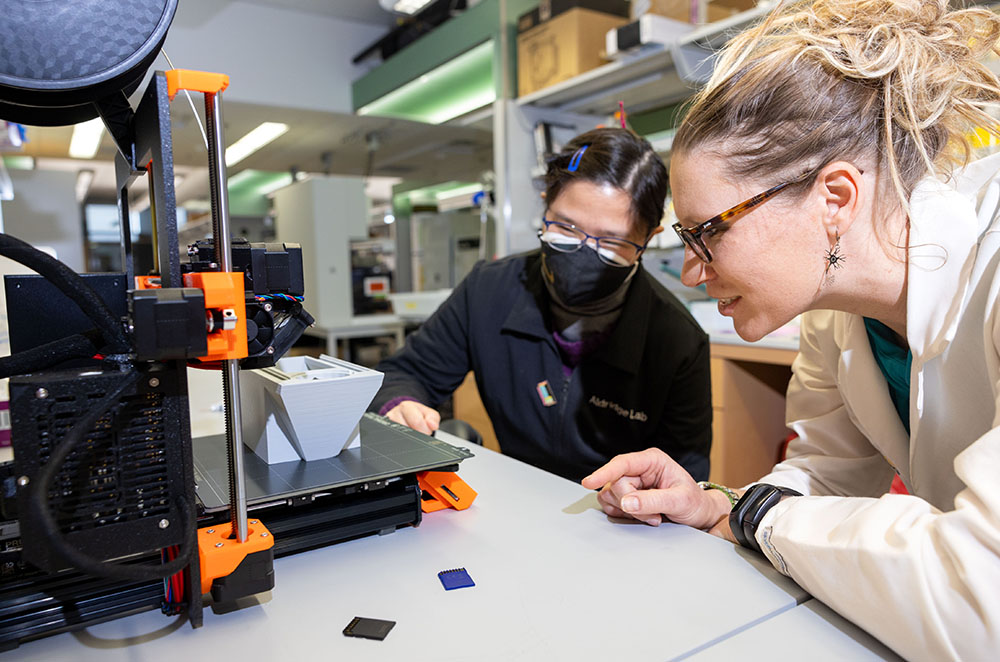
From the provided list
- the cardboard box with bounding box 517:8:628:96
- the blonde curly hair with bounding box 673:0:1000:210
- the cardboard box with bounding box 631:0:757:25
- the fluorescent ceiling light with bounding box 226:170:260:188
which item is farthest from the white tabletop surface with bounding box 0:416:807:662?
the fluorescent ceiling light with bounding box 226:170:260:188

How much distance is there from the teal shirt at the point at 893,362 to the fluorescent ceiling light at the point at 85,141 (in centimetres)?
494

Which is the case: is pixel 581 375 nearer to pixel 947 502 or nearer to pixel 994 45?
pixel 947 502

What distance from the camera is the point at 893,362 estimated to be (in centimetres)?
92

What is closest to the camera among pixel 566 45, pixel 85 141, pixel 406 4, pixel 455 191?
pixel 566 45

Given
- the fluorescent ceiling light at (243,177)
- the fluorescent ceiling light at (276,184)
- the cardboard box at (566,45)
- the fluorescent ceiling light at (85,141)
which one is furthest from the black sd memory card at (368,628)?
the fluorescent ceiling light at (243,177)

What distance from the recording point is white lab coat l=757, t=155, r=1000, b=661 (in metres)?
0.51

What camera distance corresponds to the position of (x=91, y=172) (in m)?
7.21

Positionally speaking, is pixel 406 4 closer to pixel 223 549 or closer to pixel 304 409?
pixel 304 409

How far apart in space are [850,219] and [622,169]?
558 mm

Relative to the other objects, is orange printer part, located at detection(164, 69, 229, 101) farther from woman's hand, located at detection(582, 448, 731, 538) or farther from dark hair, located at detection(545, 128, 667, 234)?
dark hair, located at detection(545, 128, 667, 234)

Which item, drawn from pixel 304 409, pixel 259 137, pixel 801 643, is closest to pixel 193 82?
pixel 304 409

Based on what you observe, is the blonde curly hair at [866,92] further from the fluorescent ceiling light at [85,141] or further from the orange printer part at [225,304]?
the fluorescent ceiling light at [85,141]

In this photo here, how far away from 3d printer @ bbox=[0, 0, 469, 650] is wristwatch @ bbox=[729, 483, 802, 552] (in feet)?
1.68

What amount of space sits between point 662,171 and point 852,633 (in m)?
0.96
